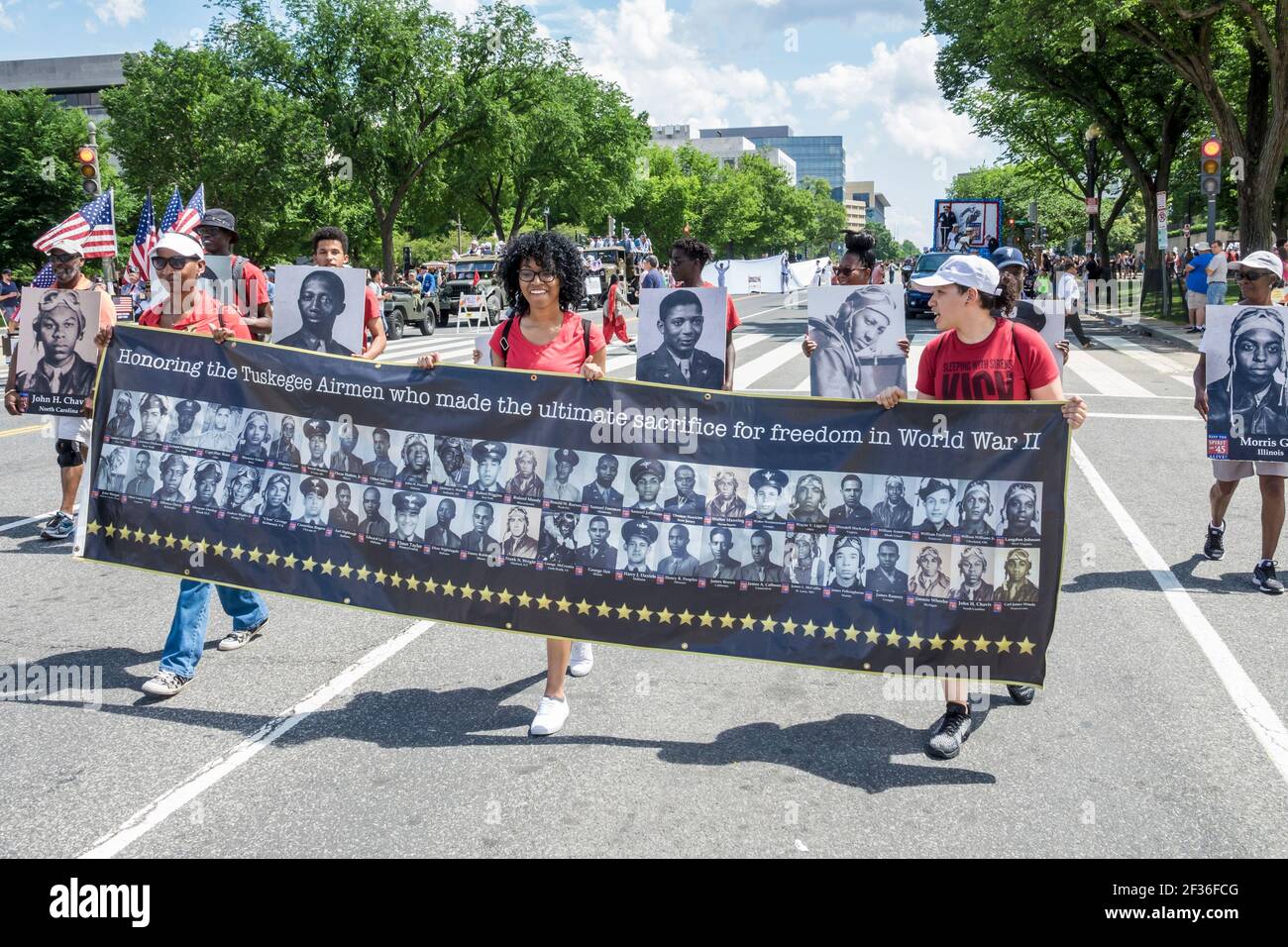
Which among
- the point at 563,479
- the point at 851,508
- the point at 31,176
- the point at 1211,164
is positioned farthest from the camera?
the point at 31,176

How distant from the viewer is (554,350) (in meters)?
5.17

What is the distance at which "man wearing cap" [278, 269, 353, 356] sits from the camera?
6445 millimetres

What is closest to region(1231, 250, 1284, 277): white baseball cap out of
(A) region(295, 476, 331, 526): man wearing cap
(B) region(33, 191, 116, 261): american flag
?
(A) region(295, 476, 331, 526): man wearing cap

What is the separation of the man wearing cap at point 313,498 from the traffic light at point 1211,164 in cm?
2002

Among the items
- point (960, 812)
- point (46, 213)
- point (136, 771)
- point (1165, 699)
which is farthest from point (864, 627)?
point (46, 213)

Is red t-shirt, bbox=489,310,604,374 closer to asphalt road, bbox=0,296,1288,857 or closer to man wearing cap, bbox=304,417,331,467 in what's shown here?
man wearing cap, bbox=304,417,331,467

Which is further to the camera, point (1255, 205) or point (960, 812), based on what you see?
point (1255, 205)

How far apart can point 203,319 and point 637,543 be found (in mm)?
2634

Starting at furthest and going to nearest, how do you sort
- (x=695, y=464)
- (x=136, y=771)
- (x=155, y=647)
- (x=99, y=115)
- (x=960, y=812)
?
(x=99, y=115)
(x=155, y=647)
(x=695, y=464)
(x=136, y=771)
(x=960, y=812)

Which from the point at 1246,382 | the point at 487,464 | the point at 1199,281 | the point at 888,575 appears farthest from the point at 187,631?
the point at 1199,281

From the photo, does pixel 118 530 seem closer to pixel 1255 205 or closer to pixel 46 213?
pixel 1255 205

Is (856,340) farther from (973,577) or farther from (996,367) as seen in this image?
(973,577)

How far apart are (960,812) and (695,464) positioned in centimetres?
173

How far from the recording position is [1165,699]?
5.19m
